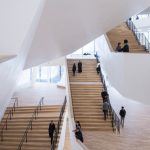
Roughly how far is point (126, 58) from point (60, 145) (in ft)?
18.8

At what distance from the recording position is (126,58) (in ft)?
48.0

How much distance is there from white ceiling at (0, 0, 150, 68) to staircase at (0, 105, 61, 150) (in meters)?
5.18

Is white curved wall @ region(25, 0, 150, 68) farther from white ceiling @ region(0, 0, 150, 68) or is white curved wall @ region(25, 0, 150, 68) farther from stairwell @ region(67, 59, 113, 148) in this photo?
stairwell @ region(67, 59, 113, 148)

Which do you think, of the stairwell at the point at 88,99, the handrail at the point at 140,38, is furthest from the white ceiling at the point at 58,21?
the handrail at the point at 140,38

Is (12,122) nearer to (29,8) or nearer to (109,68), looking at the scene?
(109,68)

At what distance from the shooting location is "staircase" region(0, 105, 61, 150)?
17000 millimetres

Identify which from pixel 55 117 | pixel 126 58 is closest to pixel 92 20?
pixel 126 58

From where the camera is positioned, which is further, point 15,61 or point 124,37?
point 124,37

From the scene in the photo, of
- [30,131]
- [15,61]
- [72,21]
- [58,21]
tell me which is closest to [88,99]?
[30,131]

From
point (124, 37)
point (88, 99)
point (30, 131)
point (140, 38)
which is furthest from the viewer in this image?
point (124, 37)

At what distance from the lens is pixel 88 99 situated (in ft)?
62.5

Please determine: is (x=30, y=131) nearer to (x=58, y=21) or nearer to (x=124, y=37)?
(x=124, y=37)

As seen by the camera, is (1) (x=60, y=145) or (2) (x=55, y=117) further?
→ (2) (x=55, y=117)

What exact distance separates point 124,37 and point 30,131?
8.99m
